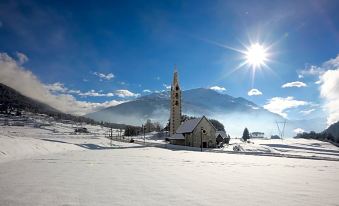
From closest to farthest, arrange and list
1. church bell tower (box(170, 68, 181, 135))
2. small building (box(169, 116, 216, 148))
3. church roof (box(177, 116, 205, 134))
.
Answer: small building (box(169, 116, 216, 148)) → church roof (box(177, 116, 205, 134)) → church bell tower (box(170, 68, 181, 135))

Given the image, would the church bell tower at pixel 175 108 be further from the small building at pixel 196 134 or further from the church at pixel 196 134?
the small building at pixel 196 134

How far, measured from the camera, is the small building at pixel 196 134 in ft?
212

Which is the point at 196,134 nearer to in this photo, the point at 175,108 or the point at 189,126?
the point at 189,126

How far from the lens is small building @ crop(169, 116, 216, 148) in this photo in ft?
212

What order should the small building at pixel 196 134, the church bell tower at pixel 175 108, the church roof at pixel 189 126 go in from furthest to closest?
1. the church bell tower at pixel 175 108
2. the church roof at pixel 189 126
3. the small building at pixel 196 134

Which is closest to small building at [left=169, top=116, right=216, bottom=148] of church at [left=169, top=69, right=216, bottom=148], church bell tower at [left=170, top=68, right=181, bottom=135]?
church at [left=169, top=69, right=216, bottom=148]

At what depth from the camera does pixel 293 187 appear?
1042cm

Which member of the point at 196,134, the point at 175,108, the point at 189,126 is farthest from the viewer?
the point at 175,108

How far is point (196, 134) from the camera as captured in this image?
65000 millimetres

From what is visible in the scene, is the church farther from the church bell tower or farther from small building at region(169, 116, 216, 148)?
the church bell tower

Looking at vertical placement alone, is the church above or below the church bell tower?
below

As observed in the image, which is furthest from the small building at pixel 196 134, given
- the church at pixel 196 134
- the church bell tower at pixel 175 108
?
the church bell tower at pixel 175 108

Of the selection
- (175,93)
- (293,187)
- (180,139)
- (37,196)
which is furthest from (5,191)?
(175,93)

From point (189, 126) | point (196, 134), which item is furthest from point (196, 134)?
point (189, 126)
